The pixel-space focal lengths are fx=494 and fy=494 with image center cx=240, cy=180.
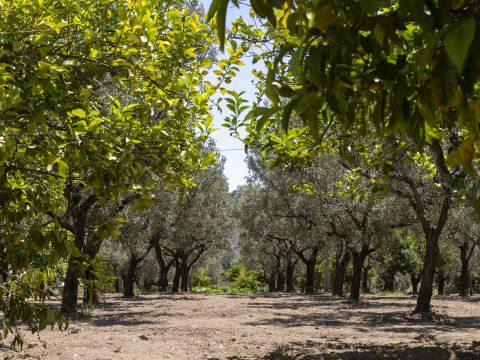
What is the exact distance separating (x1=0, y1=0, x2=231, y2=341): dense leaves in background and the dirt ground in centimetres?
144

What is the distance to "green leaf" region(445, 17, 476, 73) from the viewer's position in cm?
100

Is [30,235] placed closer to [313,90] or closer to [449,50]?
[313,90]

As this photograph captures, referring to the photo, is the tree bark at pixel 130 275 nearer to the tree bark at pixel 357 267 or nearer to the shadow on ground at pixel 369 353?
the tree bark at pixel 357 267

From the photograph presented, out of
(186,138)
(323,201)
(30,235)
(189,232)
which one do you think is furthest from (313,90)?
(189,232)

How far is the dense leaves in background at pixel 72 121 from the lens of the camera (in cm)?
335

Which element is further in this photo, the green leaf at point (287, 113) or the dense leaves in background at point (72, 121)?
the dense leaves in background at point (72, 121)

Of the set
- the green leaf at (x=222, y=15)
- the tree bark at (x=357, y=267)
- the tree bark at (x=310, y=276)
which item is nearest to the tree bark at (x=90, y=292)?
the green leaf at (x=222, y=15)

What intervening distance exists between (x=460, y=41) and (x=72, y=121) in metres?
3.33

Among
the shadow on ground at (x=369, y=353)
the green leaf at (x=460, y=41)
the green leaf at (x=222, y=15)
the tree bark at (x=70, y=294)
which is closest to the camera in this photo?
the green leaf at (x=460, y=41)

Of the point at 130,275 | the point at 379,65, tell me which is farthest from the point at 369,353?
the point at 130,275

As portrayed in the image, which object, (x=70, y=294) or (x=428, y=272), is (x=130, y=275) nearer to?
(x=70, y=294)

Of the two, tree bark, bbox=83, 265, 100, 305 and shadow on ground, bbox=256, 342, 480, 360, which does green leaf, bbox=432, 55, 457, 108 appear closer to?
tree bark, bbox=83, 265, 100, 305

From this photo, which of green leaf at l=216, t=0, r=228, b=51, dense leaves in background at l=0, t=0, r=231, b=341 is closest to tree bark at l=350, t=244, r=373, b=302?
dense leaves in background at l=0, t=0, r=231, b=341

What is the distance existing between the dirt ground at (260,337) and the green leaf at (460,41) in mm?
4837
